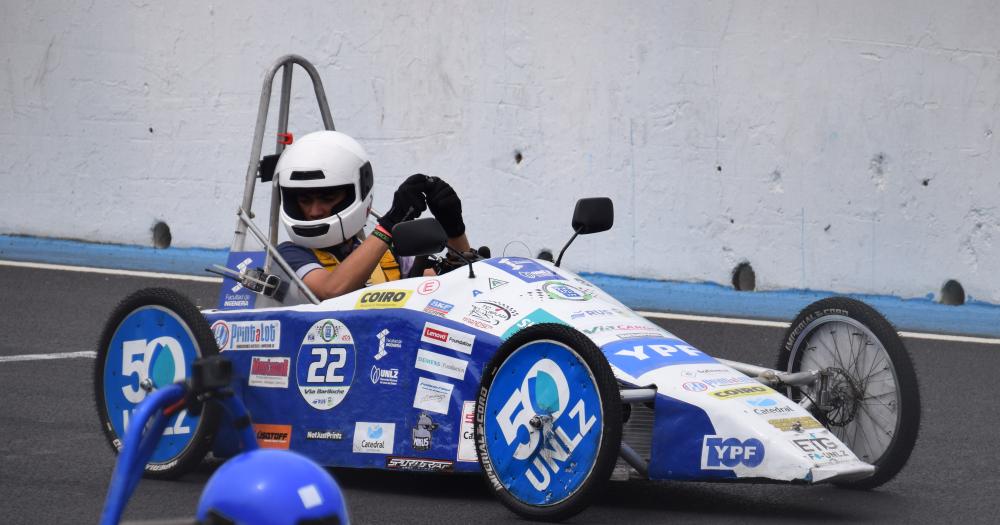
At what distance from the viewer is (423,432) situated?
19.7 feet

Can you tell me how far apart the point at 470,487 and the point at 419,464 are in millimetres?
385

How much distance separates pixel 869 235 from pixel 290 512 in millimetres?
8435

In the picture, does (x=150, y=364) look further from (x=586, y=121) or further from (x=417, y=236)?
(x=586, y=121)

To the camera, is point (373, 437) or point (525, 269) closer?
point (373, 437)

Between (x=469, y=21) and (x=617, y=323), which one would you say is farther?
(x=469, y=21)

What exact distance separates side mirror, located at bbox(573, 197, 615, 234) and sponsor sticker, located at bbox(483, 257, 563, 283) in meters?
0.46

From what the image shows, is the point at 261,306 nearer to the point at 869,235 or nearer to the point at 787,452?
the point at 787,452

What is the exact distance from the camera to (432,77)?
11609mm

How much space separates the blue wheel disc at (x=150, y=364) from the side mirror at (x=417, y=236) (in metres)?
0.93

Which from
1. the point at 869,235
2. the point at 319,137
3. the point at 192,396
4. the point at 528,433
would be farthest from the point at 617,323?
the point at 869,235

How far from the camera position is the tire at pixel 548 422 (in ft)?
17.7

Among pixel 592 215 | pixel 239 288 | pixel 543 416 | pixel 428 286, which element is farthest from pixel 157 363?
pixel 592 215

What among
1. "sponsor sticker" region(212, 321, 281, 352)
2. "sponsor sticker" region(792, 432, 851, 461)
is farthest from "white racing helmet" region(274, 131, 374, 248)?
"sponsor sticker" region(792, 432, 851, 461)

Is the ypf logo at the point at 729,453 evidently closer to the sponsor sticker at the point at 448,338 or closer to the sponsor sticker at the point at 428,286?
the sponsor sticker at the point at 448,338
